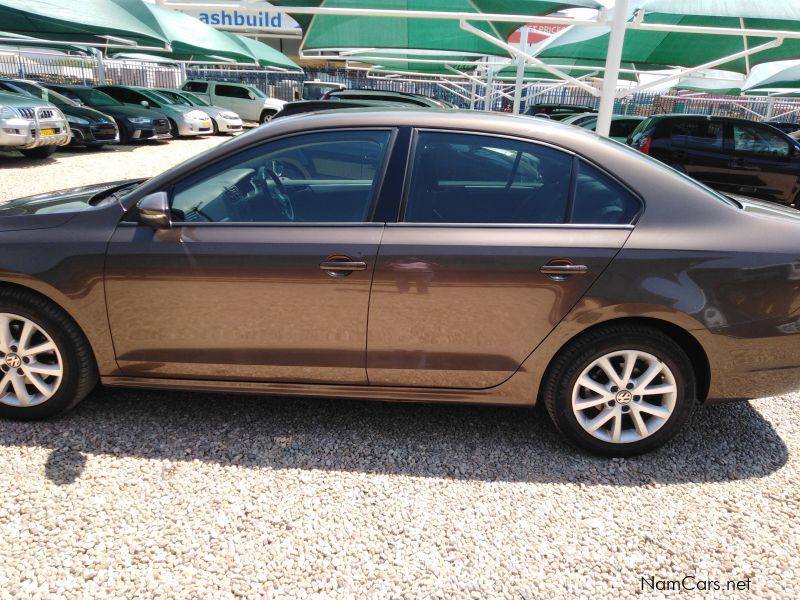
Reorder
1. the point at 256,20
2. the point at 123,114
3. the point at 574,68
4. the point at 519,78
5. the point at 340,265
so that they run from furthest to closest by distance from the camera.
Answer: the point at 256,20 < the point at 574,68 < the point at 123,114 < the point at 519,78 < the point at 340,265

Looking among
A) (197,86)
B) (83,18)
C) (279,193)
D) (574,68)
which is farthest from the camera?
(197,86)

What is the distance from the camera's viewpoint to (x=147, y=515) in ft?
7.92

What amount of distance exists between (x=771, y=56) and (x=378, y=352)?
16.8 metres

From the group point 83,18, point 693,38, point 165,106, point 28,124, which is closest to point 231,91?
point 165,106

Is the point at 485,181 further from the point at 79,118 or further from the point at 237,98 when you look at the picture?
the point at 237,98

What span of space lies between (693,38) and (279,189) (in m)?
14.9

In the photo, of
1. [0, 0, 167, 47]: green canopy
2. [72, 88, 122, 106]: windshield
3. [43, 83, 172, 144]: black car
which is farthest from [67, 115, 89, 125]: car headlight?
[72, 88, 122, 106]: windshield

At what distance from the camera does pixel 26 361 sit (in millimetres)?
2914

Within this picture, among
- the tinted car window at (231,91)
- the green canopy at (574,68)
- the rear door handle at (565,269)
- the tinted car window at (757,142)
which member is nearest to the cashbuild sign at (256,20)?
the tinted car window at (231,91)

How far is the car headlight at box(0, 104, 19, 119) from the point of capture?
1065 cm

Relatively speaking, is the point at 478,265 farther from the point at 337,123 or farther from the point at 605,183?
the point at 337,123

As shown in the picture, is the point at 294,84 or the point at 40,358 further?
the point at 294,84

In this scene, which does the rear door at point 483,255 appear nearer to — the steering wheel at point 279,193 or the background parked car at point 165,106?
the steering wheel at point 279,193

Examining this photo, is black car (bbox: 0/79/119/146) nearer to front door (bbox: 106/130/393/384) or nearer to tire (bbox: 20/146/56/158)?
tire (bbox: 20/146/56/158)
